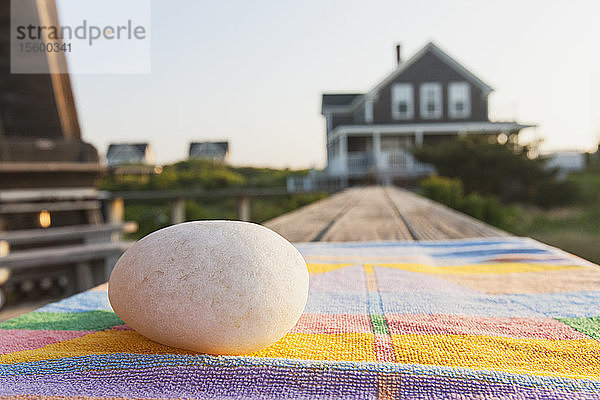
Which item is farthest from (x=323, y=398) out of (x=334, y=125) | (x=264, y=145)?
(x=264, y=145)

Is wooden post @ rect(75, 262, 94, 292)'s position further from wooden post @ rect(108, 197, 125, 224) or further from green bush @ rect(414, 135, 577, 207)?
green bush @ rect(414, 135, 577, 207)

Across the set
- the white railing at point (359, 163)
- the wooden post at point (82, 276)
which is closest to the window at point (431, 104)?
the white railing at point (359, 163)

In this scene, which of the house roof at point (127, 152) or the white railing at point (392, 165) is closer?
the white railing at point (392, 165)

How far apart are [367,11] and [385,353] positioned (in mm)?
12641

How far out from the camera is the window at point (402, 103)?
75.4 feet

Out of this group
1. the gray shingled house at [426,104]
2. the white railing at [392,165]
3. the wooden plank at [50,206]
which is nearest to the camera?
the wooden plank at [50,206]

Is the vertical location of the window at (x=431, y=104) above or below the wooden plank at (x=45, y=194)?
above

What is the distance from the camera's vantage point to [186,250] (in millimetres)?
1061

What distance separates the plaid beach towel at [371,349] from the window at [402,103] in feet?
72.4

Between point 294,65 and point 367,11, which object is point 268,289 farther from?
point 294,65

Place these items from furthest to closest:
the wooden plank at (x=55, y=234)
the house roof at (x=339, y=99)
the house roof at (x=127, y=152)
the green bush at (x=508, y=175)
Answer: the house roof at (x=127, y=152) → the house roof at (x=339, y=99) → the green bush at (x=508, y=175) → the wooden plank at (x=55, y=234)

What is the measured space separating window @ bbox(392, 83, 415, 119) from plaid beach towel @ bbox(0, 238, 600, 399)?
22067mm

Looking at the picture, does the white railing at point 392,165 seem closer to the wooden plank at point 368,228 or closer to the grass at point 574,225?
the grass at point 574,225

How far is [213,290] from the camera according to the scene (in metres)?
0.98
